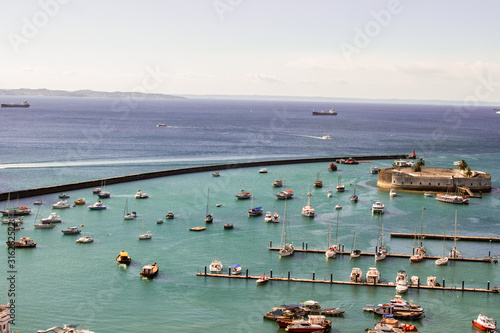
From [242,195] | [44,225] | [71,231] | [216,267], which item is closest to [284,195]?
[242,195]

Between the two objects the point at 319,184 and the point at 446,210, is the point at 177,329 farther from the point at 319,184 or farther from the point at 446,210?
the point at 319,184

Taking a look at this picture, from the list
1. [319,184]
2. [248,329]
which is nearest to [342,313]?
[248,329]

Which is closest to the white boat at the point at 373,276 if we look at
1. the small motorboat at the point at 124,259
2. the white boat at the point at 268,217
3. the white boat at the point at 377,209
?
the small motorboat at the point at 124,259

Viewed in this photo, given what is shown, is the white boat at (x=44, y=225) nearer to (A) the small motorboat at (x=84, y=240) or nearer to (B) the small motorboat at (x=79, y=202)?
(A) the small motorboat at (x=84, y=240)

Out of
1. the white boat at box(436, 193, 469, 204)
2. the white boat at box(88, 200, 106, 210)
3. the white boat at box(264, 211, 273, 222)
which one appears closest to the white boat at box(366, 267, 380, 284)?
the white boat at box(264, 211, 273, 222)

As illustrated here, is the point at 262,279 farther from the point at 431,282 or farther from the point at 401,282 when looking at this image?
the point at 431,282

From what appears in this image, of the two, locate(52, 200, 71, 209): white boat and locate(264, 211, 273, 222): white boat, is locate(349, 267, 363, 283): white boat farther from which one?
locate(52, 200, 71, 209): white boat
